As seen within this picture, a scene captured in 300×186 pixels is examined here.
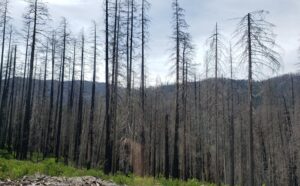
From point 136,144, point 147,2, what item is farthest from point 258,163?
point 147,2

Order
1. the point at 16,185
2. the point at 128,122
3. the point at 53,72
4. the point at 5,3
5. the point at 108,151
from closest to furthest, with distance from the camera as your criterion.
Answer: the point at 16,185 → the point at 108,151 → the point at 128,122 → the point at 5,3 → the point at 53,72

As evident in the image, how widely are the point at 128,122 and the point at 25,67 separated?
25099 millimetres

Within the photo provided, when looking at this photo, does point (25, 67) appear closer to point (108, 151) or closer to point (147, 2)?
point (147, 2)

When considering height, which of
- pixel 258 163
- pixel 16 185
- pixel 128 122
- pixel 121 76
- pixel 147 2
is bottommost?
pixel 258 163

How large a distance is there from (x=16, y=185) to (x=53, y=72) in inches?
1194

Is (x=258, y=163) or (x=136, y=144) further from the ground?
(x=136, y=144)

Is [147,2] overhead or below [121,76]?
overhead

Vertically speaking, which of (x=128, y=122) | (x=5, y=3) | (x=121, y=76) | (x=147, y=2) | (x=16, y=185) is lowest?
(x=16, y=185)

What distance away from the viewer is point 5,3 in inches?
1484

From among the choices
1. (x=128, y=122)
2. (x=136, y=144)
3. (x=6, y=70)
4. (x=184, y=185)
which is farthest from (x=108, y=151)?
Result: (x=6, y=70)

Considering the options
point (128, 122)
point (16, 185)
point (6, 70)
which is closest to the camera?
point (16, 185)

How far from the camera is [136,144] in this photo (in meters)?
29.1

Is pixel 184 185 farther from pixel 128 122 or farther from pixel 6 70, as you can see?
pixel 6 70

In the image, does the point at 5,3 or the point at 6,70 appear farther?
the point at 6,70
